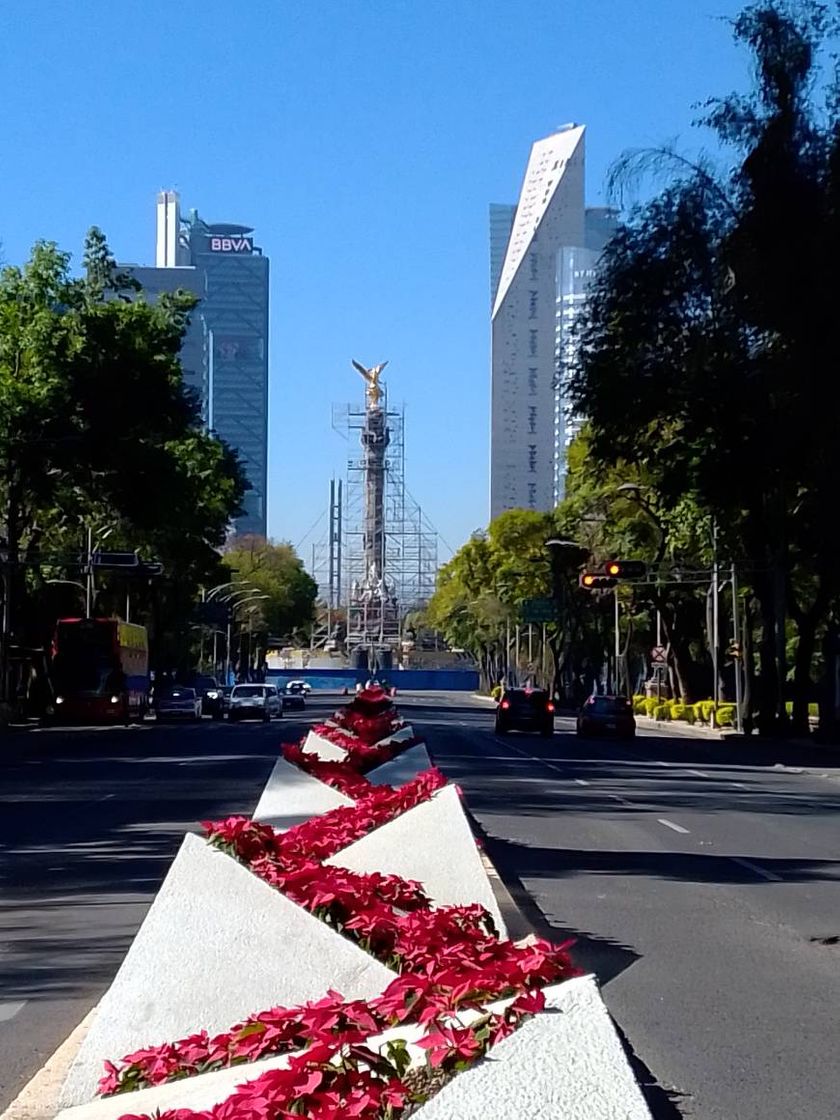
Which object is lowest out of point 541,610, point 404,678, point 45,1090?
point 45,1090

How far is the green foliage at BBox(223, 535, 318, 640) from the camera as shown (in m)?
148

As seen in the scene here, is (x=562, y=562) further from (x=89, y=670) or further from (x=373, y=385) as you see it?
(x=373, y=385)

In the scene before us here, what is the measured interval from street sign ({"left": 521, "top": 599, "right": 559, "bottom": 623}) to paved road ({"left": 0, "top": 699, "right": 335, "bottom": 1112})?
52.2 m

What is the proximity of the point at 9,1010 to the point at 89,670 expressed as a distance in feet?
159

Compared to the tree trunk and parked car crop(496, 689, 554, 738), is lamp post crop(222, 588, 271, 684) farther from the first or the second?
the tree trunk

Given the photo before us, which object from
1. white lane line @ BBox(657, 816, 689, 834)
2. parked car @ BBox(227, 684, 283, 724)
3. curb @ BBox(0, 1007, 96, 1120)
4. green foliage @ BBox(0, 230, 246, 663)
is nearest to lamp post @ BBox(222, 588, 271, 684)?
parked car @ BBox(227, 684, 283, 724)

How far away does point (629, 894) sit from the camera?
15.1 metres

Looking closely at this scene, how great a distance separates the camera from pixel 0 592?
2311 inches

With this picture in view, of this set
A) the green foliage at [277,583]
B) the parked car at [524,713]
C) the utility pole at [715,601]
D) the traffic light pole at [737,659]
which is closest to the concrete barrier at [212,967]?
the utility pole at [715,601]

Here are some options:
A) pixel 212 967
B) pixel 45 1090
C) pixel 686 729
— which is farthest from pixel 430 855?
pixel 686 729

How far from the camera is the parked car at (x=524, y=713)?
180 ft

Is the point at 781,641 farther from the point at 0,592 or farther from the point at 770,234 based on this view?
the point at 0,592

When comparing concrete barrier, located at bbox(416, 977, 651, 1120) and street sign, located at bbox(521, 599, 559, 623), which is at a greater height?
street sign, located at bbox(521, 599, 559, 623)

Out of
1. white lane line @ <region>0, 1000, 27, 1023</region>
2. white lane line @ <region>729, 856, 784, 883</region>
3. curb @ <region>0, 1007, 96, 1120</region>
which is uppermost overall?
curb @ <region>0, 1007, 96, 1120</region>
